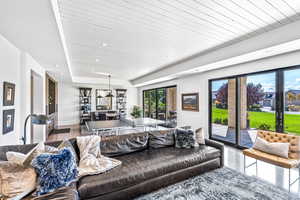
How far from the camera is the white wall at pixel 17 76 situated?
2377mm

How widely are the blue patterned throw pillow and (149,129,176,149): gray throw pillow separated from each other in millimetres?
1609

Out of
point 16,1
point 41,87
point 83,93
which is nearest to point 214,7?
point 16,1

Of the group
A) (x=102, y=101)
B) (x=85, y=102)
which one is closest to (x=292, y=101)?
(x=102, y=101)

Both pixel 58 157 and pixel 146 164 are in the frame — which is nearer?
pixel 58 157

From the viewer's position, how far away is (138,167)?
2152mm

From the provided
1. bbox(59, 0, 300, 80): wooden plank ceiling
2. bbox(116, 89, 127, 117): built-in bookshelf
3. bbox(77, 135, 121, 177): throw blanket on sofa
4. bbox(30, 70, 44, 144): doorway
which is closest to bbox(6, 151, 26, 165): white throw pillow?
bbox(77, 135, 121, 177): throw blanket on sofa

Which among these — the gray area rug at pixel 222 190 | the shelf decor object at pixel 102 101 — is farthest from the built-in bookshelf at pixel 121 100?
the gray area rug at pixel 222 190

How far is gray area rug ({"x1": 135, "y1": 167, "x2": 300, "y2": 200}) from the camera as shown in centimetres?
206

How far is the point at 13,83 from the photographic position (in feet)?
8.92

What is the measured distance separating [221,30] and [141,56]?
2.36m

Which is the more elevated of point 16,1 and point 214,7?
point 214,7

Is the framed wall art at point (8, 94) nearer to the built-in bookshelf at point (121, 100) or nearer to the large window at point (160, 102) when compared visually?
the large window at point (160, 102)

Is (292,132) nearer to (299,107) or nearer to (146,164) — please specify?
(299,107)

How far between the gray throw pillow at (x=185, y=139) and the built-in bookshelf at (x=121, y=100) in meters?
6.73
